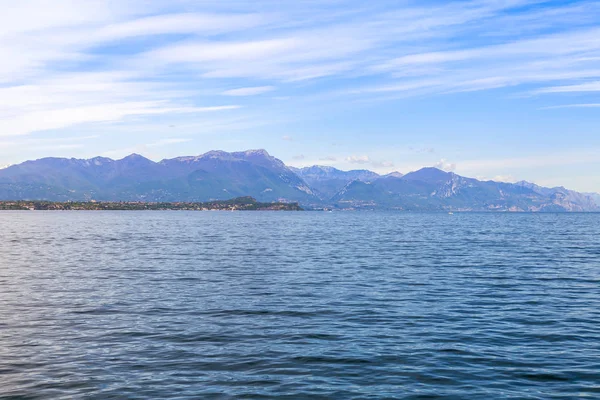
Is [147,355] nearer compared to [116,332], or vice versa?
[147,355]

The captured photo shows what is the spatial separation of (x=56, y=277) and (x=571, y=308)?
4742 centimetres

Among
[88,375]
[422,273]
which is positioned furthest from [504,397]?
[422,273]

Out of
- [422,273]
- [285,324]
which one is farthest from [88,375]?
[422,273]

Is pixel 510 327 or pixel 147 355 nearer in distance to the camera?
pixel 147 355

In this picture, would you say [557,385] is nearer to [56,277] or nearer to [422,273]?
[422,273]

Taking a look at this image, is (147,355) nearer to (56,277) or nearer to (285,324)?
(285,324)

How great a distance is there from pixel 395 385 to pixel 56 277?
143 feet

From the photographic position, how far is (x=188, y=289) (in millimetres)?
48344

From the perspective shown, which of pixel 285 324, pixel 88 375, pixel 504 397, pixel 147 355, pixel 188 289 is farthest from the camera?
pixel 188 289

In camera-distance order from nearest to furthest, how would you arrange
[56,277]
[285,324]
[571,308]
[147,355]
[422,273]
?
[147,355], [285,324], [571,308], [56,277], [422,273]

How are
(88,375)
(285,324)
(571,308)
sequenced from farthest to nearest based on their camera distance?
(571,308), (285,324), (88,375)

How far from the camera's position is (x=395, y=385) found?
23438mm

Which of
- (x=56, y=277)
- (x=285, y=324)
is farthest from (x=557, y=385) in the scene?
(x=56, y=277)

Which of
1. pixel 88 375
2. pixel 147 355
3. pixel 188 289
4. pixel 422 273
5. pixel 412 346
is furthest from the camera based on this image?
pixel 422 273
